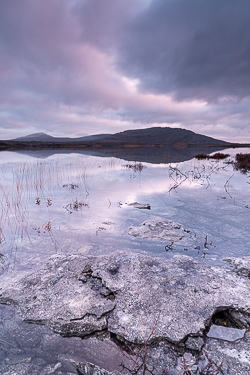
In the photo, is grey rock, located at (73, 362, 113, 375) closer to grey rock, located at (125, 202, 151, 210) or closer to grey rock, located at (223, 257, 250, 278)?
grey rock, located at (223, 257, 250, 278)

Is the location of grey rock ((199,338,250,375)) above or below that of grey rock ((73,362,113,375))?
above

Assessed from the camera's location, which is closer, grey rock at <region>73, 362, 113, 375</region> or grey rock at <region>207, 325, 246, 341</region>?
grey rock at <region>73, 362, 113, 375</region>

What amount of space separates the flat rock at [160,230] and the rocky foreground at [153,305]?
4.42ft

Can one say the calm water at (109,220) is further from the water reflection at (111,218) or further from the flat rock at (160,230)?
the flat rock at (160,230)

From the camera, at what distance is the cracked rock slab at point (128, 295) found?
251 centimetres

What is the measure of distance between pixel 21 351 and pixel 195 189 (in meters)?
Answer: 9.93

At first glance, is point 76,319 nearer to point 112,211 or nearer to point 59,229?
point 59,229

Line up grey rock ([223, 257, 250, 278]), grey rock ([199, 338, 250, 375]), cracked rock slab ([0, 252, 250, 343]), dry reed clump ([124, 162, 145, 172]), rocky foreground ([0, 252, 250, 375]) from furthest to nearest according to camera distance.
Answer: dry reed clump ([124, 162, 145, 172]) < grey rock ([223, 257, 250, 278]) < cracked rock slab ([0, 252, 250, 343]) < rocky foreground ([0, 252, 250, 375]) < grey rock ([199, 338, 250, 375])

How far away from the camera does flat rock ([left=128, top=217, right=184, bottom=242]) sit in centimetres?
521

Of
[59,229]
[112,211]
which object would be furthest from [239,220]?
[59,229]

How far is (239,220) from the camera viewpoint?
249 inches

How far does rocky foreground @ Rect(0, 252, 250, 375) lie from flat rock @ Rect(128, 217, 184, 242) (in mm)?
1348

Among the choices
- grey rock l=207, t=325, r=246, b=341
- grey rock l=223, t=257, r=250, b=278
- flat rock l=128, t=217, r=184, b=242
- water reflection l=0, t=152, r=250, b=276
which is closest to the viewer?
grey rock l=207, t=325, r=246, b=341

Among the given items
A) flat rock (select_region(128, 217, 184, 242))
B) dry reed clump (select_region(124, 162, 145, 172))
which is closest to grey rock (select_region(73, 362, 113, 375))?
flat rock (select_region(128, 217, 184, 242))
